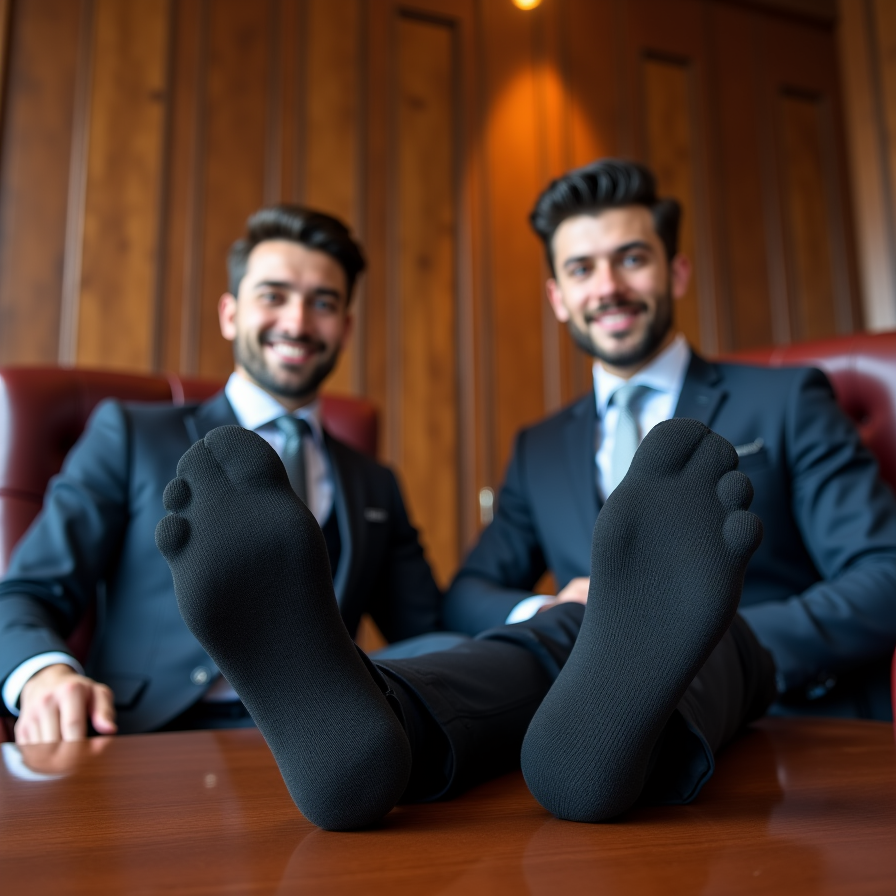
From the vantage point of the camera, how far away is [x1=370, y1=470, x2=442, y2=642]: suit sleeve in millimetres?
1643

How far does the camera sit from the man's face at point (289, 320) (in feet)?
5.46

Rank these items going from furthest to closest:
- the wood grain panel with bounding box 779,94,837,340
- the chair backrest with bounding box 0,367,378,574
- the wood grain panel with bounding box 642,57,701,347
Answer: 1. the wood grain panel with bounding box 779,94,837,340
2. the wood grain panel with bounding box 642,57,701,347
3. the chair backrest with bounding box 0,367,378,574

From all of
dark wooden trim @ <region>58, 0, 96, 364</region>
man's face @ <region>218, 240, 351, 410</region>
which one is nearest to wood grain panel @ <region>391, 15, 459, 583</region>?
dark wooden trim @ <region>58, 0, 96, 364</region>

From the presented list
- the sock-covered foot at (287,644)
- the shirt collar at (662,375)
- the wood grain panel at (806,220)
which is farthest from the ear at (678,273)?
the wood grain panel at (806,220)

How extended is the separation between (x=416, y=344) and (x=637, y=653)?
2.30 m

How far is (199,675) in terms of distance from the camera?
1.29m

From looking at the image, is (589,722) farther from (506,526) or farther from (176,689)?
(506,526)

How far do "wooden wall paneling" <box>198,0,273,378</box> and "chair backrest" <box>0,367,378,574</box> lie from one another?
910 mm

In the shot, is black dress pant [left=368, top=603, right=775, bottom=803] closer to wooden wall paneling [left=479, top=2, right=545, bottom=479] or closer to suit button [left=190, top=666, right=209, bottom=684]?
suit button [left=190, top=666, right=209, bottom=684]

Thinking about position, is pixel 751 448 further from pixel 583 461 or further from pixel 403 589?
pixel 403 589

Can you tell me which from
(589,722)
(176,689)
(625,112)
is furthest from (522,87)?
(589,722)

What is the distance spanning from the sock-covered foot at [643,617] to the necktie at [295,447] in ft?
3.32

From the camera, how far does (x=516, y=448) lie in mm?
1807

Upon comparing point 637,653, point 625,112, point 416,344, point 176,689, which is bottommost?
point 176,689
